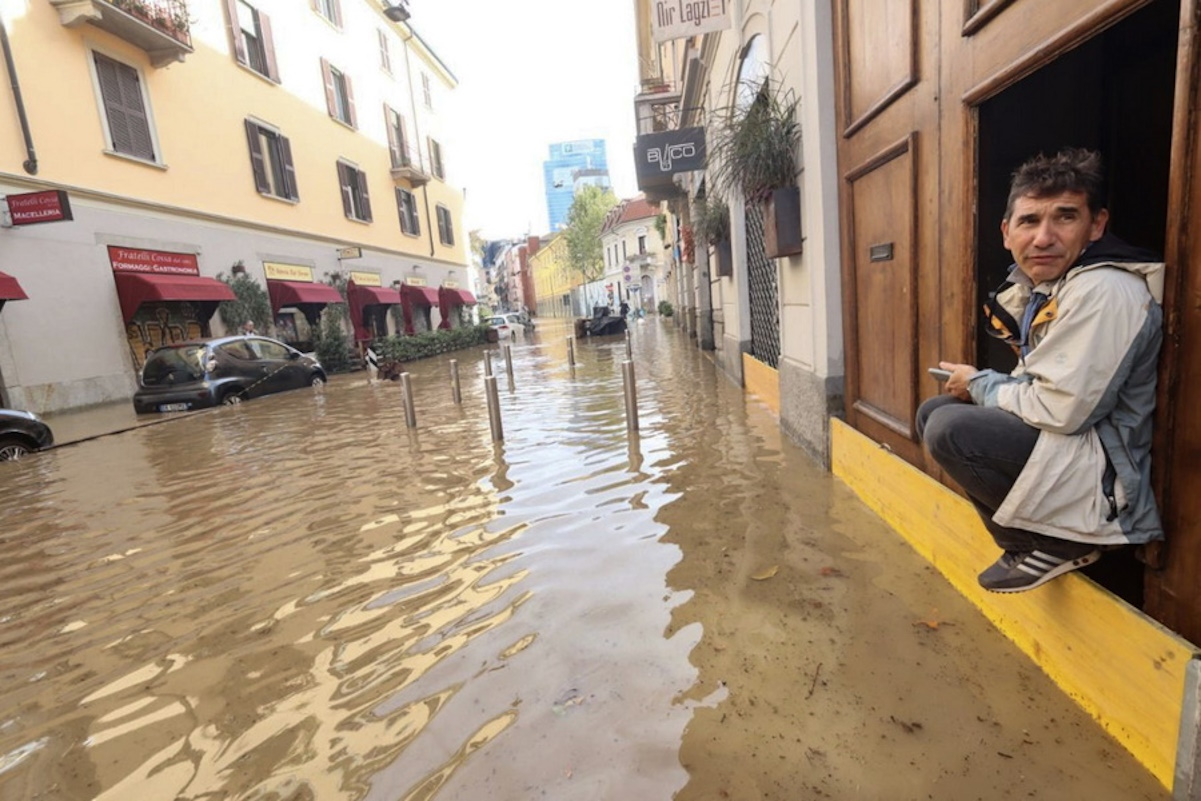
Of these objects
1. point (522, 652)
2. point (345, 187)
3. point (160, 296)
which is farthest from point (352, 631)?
point (345, 187)

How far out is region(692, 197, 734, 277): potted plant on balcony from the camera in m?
9.93

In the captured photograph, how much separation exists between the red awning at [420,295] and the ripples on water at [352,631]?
2053cm

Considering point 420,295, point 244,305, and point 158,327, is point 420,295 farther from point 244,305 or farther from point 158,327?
point 158,327

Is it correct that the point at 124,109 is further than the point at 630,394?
Yes

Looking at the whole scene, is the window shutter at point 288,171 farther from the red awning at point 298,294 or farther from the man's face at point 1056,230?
the man's face at point 1056,230

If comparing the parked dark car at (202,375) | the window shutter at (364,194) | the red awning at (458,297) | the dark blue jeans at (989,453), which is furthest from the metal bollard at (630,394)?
the red awning at (458,297)

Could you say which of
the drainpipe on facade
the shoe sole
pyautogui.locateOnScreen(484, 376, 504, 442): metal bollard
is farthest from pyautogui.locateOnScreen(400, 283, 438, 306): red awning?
the shoe sole

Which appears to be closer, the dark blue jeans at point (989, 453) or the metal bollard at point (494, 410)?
the dark blue jeans at point (989, 453)

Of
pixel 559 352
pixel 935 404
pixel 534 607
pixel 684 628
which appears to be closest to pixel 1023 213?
pixel 935 404

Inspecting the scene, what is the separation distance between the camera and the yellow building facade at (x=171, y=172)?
38.2 feet

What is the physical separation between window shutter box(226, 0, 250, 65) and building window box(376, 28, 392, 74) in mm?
9563

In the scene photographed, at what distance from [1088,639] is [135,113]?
18.3 meters

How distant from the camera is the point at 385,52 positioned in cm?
2639

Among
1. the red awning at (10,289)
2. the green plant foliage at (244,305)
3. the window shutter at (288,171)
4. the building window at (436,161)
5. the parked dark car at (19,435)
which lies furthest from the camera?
the building window at (436,161)
